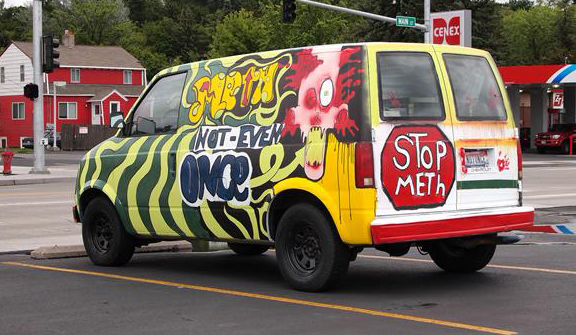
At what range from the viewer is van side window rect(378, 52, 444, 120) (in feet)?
27.5

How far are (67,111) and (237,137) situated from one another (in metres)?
69.7

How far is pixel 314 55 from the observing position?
8.75 meters

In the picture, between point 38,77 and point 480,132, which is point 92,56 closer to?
point 38,77

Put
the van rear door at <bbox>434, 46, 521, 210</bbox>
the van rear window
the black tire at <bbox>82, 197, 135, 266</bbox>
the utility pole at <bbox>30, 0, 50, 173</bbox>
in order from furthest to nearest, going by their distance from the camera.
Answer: the utility pole at <bbox>30, 0, 50, 173</bbox> → the black tire at <bbox>82, 197, 135, 266</bbox> → the van rear window → the van rear door at <bbox>434, 46, 521, 210</bbox>

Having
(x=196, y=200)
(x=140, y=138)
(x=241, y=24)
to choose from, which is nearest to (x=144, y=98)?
(x=140, y=138)

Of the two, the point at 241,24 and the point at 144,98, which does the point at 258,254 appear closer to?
the point at 144,98

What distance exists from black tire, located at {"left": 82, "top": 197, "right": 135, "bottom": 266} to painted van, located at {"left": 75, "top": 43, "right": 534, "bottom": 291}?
1.68 feet

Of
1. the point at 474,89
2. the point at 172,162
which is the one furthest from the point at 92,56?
the point at 474,89

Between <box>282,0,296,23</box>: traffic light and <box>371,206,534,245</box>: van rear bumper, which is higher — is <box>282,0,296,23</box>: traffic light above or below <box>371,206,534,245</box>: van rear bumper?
above

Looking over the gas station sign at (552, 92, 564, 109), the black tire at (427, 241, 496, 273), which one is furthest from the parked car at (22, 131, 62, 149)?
the black tire at (427, 241, 496, 273)

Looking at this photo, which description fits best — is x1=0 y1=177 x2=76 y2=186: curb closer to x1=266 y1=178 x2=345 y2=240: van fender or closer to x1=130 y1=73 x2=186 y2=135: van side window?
x1=130 y1=73 x2=186 y2=135: van side window

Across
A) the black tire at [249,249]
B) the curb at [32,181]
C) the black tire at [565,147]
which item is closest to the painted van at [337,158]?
the black tire at [249,249]

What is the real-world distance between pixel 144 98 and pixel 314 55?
272cm

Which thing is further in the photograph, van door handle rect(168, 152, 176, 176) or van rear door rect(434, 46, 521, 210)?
van door handle rect(168, 152, 176, 176)
